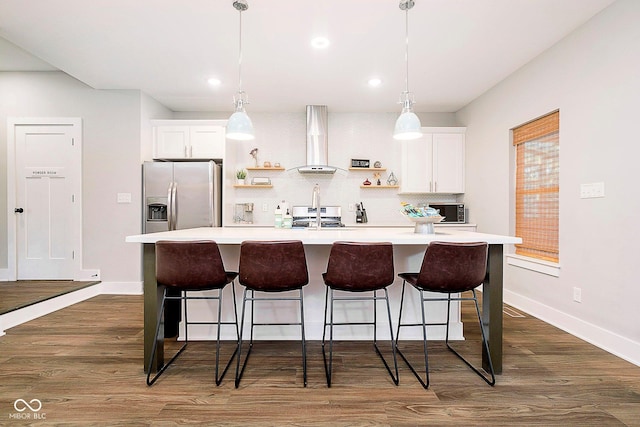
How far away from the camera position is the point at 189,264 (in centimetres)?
196

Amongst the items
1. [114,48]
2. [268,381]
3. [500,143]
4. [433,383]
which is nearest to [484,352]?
[433,383]

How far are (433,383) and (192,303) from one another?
190cm

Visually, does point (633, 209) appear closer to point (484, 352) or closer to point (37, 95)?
point (484, 352)

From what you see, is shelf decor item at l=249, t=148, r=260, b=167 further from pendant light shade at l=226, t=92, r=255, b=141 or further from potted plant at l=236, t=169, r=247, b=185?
pendant light shade at l=226, t=92, r=255, b=141

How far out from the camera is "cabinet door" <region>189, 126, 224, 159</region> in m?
4.53

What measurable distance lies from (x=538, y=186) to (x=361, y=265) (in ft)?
A: 8.59

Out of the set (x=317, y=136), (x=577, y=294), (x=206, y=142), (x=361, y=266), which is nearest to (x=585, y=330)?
(x=577, y=294)

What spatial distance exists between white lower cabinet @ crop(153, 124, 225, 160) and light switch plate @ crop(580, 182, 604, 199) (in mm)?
4163

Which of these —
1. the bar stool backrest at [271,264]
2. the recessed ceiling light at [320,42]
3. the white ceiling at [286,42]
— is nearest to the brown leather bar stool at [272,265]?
the bar stool backrest at [271,264]

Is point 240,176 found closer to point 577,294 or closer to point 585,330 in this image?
point 577,294

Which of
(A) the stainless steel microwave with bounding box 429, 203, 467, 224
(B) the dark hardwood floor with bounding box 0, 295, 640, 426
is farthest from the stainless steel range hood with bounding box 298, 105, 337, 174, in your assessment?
(B) the dark hardwood floor with bounding box 0, 295, 640, 426

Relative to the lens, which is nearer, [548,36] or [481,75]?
[548,36]

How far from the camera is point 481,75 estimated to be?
371 cm

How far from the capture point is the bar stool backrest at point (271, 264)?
1.93m
